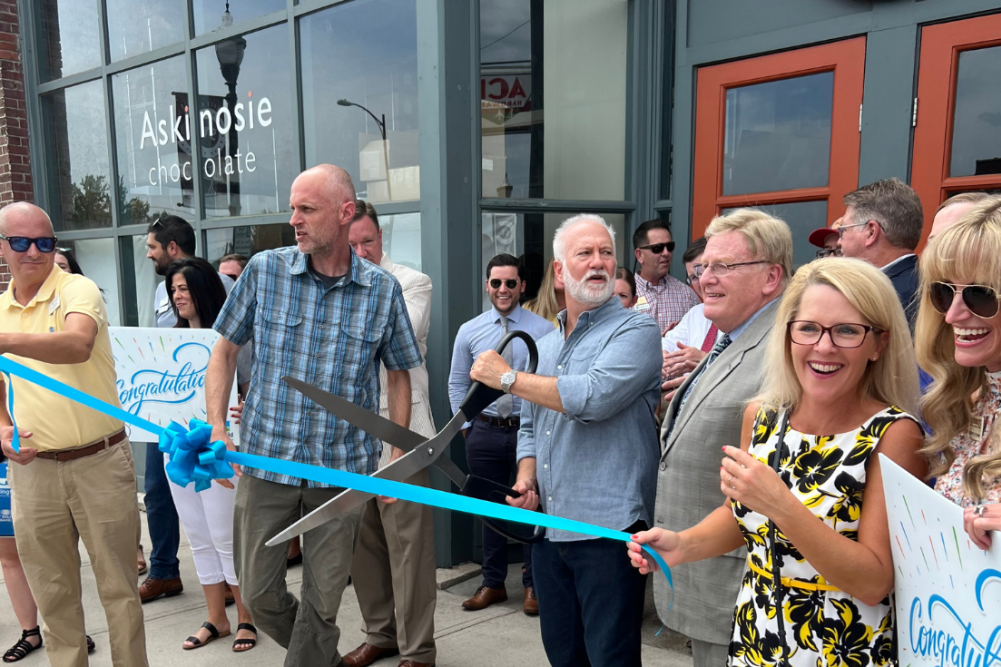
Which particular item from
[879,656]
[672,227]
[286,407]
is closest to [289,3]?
[672,227]

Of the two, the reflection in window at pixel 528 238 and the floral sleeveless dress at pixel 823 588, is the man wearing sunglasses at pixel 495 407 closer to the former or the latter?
the reflection in window at pixel 528 238

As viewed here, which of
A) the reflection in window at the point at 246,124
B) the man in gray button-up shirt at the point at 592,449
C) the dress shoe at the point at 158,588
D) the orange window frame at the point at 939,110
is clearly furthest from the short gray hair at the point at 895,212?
the dress shoe at the point at 158,588

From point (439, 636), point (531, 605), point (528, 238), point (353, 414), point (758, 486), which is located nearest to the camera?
point (758, 486)

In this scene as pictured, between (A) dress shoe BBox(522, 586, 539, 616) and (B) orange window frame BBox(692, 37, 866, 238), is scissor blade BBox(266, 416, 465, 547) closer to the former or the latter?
(A) dress shoe BBox(522, 586, 539, 616)

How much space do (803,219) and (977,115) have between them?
89cm

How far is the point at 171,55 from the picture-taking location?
6.09 meters

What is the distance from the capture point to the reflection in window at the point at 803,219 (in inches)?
153

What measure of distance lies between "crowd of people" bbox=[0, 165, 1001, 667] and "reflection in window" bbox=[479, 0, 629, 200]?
100cm

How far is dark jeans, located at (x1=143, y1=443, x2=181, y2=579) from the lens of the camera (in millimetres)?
4344

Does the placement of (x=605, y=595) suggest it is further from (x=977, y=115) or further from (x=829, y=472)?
(x=977, y=115)

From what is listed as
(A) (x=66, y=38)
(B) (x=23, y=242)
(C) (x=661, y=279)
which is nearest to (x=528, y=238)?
(C) (x=661, y=279)

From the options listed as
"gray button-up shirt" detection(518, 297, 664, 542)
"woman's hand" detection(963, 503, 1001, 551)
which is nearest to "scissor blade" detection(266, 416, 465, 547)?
"gray button-up shirt" detection(518, 297, 664, 542)

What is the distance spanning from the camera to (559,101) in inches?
186

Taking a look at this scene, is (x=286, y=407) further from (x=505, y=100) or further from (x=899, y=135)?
(x=899, y=135)
